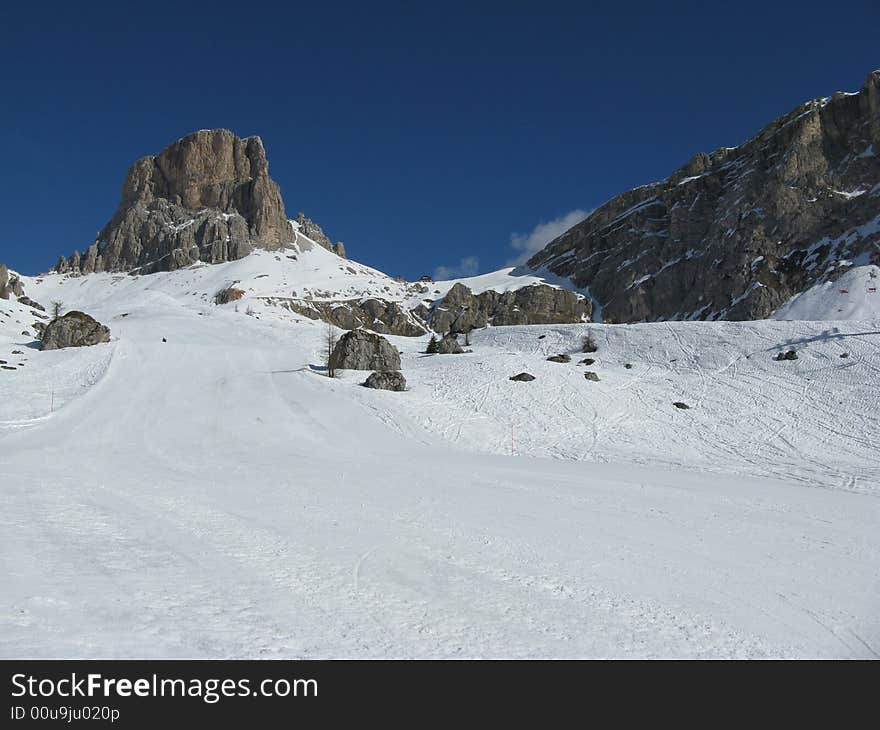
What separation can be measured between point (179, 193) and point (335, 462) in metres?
163

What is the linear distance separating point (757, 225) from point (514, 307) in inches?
1797

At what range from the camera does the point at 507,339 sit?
157ft

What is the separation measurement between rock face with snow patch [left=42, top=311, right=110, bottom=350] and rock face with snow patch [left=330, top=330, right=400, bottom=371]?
68.7 ft

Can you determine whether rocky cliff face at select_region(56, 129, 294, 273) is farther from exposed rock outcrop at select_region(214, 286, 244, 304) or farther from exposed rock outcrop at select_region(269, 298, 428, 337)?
exposed rock outcrop at select_region(269, 298, 428, 337)

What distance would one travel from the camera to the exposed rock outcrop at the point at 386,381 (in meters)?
30.7

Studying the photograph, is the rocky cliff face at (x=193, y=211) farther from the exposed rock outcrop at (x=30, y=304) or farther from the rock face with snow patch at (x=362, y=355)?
the rock face with snow patch at (x=362, y=355)

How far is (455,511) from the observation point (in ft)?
35.9

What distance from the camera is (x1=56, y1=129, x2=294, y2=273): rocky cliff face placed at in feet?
467

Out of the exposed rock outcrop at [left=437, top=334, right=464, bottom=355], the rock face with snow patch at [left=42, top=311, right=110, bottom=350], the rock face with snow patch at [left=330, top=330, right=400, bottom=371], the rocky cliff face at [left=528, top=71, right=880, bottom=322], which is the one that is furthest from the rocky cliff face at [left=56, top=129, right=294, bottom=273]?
the rock face with snow patch at [left=330, top=330, right=400, bottom=371]

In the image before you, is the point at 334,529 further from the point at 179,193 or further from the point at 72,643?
the point at 179,193

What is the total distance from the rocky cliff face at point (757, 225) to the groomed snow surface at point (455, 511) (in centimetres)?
6503
